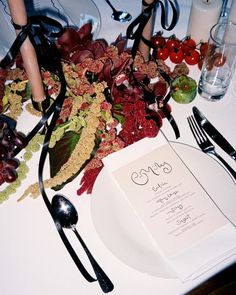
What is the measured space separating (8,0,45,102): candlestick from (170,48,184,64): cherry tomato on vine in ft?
1.38

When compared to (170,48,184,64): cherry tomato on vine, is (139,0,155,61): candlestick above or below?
above

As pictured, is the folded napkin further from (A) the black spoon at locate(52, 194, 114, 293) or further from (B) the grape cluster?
(B) the grape cluster

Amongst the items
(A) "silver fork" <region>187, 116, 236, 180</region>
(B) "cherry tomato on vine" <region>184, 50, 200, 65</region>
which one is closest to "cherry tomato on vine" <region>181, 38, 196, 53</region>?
(B) "cherry tomato on vine" <region>184, 50, 200, 65</region>

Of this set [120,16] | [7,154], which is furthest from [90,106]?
[120,16]

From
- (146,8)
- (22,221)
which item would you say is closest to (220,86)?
(146,8)

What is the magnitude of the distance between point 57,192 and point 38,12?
0.64m

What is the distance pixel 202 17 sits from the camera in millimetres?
1044

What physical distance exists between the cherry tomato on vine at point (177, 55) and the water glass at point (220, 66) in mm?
97

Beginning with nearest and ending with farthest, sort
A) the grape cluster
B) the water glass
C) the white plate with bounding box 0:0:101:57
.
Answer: the grape cluster → the water glass → the white plate with bounding box 0:0:101:57

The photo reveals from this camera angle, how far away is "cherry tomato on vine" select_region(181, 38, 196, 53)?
1.07 m

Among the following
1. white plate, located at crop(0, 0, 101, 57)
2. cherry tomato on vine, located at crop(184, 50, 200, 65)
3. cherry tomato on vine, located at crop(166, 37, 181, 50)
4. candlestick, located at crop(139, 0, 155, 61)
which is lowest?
cherry tomato on vine, located at crop(184, 50, 200, 65)

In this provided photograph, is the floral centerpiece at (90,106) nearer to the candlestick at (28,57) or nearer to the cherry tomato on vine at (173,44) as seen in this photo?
the candlestick at (28,57)

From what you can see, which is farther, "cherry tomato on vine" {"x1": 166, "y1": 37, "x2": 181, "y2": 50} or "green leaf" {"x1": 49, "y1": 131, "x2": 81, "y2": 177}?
"cherry tomato on vine" {"x1": 166, "y1": 37, "x2": 181, "y2": 50}

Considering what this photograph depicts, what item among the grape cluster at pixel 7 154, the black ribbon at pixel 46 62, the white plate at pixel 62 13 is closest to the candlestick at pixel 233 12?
the white plate at pixel 62 13
